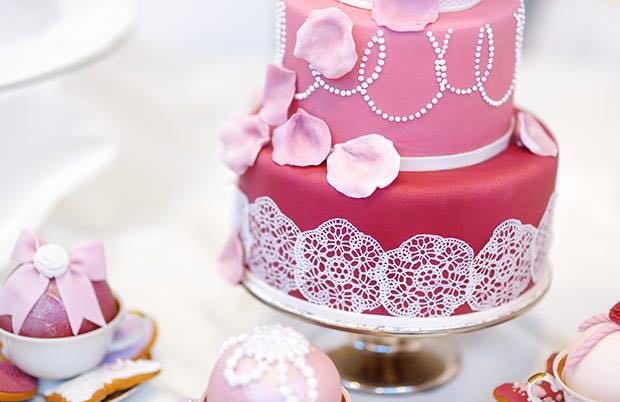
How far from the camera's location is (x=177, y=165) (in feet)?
7.16

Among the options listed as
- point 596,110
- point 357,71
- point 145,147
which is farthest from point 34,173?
point 596,110

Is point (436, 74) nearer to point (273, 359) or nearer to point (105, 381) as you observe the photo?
point (273, 359)

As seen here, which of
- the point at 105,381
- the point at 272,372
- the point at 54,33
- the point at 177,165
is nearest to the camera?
the point at 272,372

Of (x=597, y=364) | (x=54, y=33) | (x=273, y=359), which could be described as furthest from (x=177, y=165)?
(x=597, y=364)

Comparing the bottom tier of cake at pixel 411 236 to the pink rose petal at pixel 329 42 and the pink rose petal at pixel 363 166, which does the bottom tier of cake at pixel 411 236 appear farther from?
the pink rose petal at pixel 329 42

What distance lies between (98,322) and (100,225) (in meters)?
0.61

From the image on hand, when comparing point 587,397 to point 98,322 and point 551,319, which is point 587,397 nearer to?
point 551,319

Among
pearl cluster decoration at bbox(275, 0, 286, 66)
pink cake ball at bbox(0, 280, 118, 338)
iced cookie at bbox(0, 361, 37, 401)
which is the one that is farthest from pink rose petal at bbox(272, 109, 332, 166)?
iced cookie at bbox(0, 361, 37, 401)

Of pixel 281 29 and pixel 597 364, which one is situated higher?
pixel 281 29

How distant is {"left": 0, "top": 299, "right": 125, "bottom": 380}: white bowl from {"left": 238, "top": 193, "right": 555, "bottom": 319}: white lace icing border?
27 centimetres

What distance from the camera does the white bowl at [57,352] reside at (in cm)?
134

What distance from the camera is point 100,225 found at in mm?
1956

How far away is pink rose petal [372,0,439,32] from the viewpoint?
1.26 meters

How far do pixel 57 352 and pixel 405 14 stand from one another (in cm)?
66
